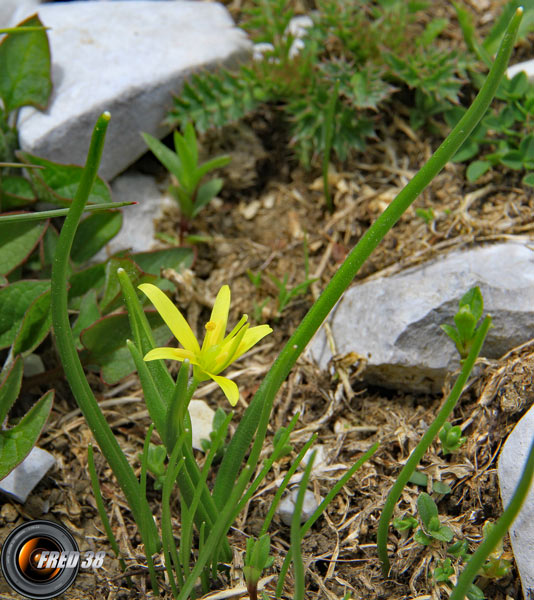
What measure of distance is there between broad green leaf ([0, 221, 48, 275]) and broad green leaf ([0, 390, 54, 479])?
1.66 ft

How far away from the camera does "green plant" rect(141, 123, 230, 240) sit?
2.37m

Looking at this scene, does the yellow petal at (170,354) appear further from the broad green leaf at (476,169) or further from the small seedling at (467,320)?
the broad green leaf at (476,169)

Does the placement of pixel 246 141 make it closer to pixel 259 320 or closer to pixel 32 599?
pixel 259 320

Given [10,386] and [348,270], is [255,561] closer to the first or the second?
[348,270]

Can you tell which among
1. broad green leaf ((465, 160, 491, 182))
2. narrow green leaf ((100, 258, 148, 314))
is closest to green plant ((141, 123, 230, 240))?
narrow green leaf ((100, 258, 148, 314))

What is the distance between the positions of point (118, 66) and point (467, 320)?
1.85 meters

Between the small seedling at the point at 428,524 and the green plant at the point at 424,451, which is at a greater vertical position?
the green plant at the point at 424,451

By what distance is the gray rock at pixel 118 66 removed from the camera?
2.47m

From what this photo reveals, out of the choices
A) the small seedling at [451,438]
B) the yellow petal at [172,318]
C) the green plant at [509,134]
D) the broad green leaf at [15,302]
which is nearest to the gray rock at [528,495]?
the small seedling at [451,438]

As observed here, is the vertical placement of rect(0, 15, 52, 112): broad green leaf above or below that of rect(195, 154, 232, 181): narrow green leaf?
above

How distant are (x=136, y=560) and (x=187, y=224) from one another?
1360 mm

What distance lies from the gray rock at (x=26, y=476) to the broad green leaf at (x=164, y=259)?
28.5 inches

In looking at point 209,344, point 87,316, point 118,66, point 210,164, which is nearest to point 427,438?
point 209,344

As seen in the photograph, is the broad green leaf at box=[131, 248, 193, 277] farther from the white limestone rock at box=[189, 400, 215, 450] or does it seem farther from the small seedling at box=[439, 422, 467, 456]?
the small seedling at box=[439, 422, 467, 456]
